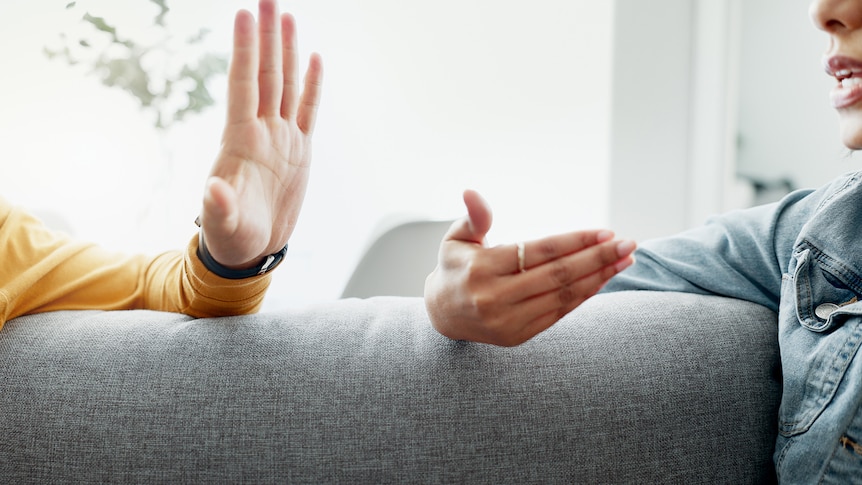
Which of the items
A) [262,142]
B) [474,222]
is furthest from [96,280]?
[474,222]

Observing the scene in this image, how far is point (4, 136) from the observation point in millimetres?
1929

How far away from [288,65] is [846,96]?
689 mm

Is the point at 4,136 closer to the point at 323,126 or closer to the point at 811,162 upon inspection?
the point at 323,126

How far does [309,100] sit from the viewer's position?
88 cm

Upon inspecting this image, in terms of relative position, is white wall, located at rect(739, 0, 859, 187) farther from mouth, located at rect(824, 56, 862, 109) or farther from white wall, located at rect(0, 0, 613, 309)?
mouth, located at rect(824, 56, 862, 109)

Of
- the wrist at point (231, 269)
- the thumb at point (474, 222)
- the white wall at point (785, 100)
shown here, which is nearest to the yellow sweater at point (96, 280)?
the wrist at point (231, 269)

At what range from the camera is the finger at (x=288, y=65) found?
0.85 metres

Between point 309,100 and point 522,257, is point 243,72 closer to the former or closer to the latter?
point 309,100

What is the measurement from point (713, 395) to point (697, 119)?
5.33 feet

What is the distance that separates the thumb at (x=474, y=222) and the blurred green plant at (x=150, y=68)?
52.7 inches

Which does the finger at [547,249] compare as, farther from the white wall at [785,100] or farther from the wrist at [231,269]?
the white wall at [785,100]

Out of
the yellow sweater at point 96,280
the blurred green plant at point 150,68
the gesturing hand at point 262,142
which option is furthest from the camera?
the blurred green plant at point 150,68

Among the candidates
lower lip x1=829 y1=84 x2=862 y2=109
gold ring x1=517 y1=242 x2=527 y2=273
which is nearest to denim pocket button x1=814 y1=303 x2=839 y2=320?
lower lip x1=829 y1=84 x2=862 y2=109

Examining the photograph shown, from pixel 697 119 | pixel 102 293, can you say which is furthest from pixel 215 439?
pixel 697 119
